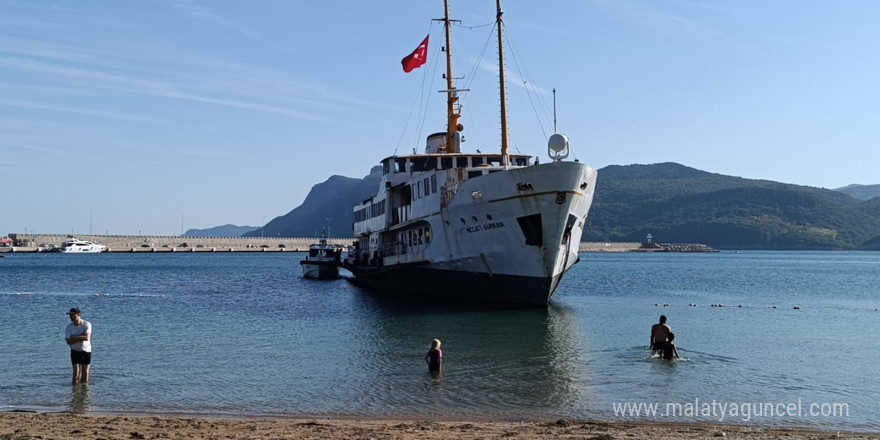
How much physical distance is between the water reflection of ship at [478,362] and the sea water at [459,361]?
6 cm

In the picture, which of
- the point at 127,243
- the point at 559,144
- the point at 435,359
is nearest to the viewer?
the point at 435,359

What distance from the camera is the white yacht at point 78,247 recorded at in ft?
544

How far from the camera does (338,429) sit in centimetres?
1366

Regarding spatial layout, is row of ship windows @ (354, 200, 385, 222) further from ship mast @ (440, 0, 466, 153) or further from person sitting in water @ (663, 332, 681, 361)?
person sitting in water @ (663, 332, 681, 361)

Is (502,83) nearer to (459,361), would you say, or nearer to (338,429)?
(459,361)

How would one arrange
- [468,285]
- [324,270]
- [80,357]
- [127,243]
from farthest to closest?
[127,243], [324,270], [468,285], [80,357]

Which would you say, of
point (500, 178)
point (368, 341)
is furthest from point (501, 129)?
point (368, 341)

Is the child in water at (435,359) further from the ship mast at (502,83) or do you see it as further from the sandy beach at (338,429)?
the ship mast at (502,83)

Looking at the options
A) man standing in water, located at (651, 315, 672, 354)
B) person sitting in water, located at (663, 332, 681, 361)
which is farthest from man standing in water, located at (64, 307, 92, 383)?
person sitting in water, located at (663, 332, 681, 361)

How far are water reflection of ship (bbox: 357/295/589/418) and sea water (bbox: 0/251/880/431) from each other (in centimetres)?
6

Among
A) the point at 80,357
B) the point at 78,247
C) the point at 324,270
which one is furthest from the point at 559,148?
the point at 78,247

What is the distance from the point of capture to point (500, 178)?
32562mm

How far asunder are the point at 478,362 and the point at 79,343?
32.9 feet

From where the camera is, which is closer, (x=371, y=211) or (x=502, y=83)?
(x=502, y=83)
